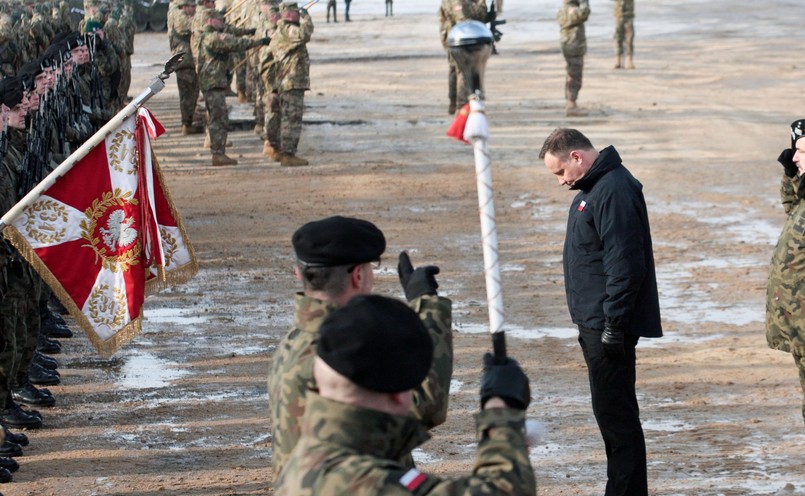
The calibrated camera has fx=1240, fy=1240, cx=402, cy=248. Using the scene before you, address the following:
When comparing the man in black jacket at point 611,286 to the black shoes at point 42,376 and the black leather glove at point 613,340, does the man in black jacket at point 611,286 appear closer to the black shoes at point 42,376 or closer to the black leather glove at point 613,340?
the black leather glove at point 613,340

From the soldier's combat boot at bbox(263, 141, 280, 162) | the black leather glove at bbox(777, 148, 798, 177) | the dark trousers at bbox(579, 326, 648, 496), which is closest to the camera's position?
the dark trousers at bbox(579, 326, 648, 496)

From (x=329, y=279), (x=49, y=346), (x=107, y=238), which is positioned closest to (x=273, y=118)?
(x=49, y=346)

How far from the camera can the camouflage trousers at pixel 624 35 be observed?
26.3 meters

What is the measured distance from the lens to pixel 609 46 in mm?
32250

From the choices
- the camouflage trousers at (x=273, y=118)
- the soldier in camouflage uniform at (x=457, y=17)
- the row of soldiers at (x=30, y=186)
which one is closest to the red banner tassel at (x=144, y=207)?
the row of soldiers at (x=30, y=186)

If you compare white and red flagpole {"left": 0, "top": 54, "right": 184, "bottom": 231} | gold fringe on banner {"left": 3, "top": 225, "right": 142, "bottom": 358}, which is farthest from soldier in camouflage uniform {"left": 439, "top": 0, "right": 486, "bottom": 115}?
gold fringe on banner {"left": 3, "top": 225, "right": 142, "bottom": 358}

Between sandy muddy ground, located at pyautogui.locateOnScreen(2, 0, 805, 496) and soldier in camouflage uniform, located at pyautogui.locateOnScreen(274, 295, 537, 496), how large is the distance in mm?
3937

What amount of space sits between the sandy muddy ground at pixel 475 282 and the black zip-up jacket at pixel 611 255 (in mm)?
1190

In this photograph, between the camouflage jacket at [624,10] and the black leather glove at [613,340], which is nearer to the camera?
the black leather glove at [613,340]

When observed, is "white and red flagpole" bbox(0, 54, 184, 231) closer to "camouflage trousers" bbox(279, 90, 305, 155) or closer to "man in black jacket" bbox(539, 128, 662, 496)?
"man in black jacket" bbox(539, 128, 662, 496)

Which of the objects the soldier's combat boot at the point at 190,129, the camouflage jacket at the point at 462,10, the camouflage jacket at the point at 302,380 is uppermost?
the camouflage jacket at the point at 302,380

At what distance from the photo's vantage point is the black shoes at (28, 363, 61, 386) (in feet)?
28.8

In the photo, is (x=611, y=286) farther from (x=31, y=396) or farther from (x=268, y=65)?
(x=268, y=65)

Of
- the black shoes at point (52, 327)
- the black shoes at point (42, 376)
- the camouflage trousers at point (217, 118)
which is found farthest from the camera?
the camouflage trousers at point (217, 118)
